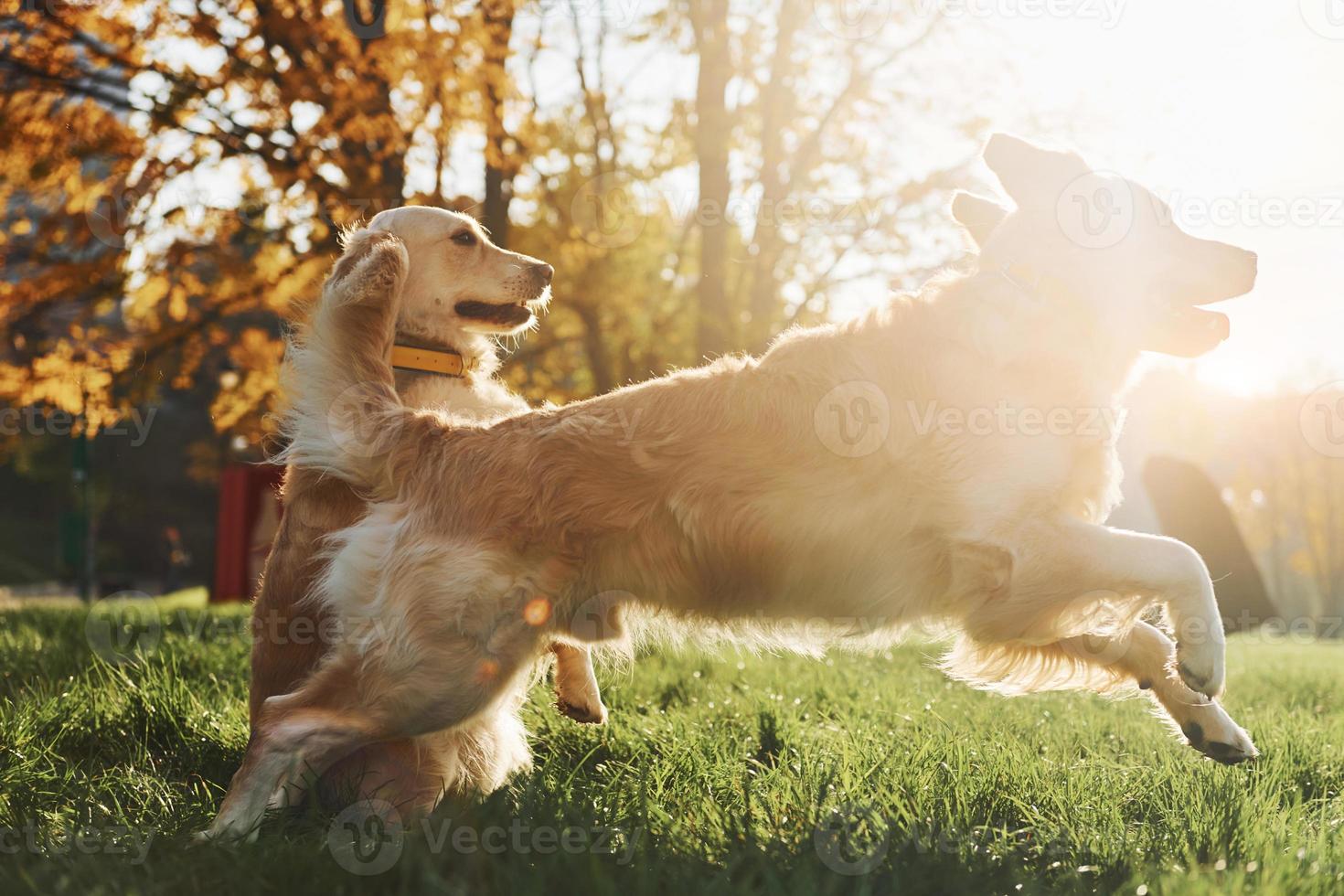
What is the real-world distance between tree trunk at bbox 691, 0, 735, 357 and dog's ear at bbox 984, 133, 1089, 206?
7.81 metres

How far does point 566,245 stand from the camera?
11516 mm

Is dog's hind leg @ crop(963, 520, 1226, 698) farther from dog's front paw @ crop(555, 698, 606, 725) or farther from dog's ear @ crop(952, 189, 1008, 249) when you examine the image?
dog's front paw @ crop(555, 698, 606, 725)

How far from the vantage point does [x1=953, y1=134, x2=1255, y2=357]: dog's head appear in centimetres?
338

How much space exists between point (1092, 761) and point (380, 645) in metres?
2.40

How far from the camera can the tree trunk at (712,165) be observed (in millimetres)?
11688

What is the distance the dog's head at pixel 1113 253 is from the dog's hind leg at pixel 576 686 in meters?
2.06

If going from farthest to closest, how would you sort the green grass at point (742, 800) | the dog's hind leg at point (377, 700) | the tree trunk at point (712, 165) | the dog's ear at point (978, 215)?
the tree trunk at point (712, 165), the dog's ear at point (978, 215), the dog's hind leg at point (377, 700), the green grass at point (742, 800)

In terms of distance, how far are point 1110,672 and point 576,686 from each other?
189 centimetres

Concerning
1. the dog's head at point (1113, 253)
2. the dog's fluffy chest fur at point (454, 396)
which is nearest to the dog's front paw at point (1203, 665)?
the dog's head at point (1113, 253)

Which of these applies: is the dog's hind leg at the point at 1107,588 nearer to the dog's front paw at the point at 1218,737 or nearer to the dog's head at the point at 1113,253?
the dog's front paw at the point at 1218,737

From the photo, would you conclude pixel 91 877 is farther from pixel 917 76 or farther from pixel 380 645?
pixel 917 76

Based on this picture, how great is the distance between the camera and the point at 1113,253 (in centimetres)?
341

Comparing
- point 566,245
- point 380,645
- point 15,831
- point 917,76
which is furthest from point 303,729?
point 917,76

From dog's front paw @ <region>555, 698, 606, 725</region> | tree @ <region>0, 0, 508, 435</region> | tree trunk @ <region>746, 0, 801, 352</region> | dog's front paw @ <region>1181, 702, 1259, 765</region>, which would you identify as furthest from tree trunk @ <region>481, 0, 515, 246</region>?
dog's front paw @ <region>1181, 702, 1259, 765</region>
